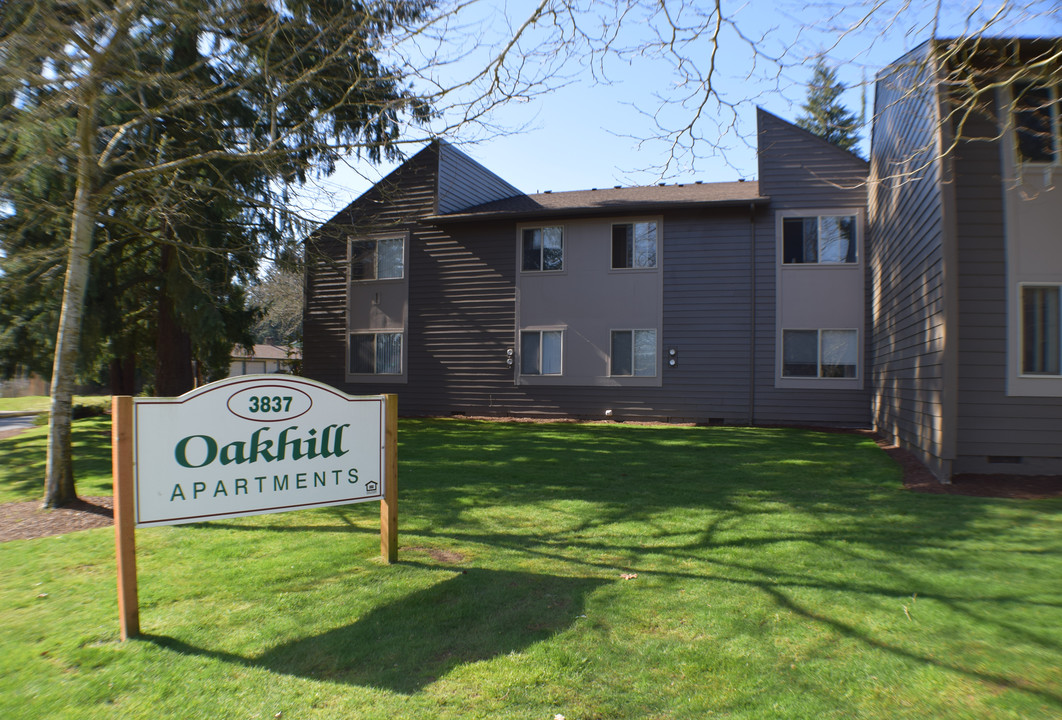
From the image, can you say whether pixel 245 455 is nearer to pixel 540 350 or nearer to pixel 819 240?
pixel 540 350

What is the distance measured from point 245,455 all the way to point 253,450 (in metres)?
0.06

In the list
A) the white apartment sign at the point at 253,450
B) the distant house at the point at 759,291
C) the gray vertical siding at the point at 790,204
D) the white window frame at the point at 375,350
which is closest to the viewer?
the white apartment sign at the point at 253,450

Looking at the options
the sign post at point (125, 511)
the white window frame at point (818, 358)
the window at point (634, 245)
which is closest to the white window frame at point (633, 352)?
the window at point (634, 245)

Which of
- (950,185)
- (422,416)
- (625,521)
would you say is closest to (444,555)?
(625,521)

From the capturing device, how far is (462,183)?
19.3m

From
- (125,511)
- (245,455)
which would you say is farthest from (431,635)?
(125,511)

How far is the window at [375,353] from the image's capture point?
19.0m

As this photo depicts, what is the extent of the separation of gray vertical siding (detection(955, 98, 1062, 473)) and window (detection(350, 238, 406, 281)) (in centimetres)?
1386

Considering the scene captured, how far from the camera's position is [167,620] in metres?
4.02

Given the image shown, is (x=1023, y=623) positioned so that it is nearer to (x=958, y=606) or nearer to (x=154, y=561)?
(x=958, y=606)

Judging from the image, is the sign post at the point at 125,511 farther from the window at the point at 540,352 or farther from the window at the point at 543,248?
the window at the point at 543,248

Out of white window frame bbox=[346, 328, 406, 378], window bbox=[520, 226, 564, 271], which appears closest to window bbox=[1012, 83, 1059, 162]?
window bbox=[520, 226, 564, 271]

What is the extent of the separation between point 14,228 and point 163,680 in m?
10.8

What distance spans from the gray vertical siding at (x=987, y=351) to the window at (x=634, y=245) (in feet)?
27.0
